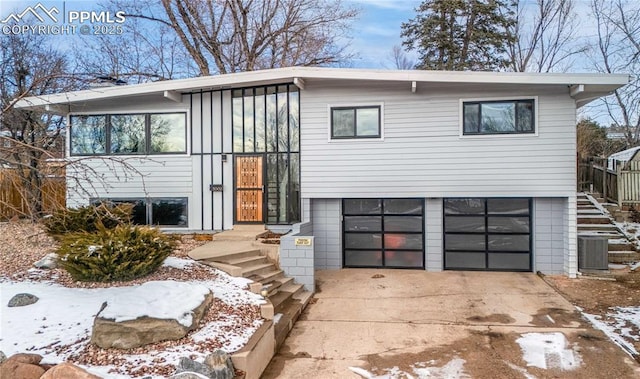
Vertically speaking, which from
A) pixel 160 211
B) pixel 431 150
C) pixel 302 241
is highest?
pixel 431 150

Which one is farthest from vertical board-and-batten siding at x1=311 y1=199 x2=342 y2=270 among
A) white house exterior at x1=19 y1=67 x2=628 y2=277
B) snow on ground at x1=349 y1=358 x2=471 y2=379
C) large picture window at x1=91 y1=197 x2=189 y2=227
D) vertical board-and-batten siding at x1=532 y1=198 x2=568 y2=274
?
snow on ground at x1=349 y1=358 x2=471 y2=379

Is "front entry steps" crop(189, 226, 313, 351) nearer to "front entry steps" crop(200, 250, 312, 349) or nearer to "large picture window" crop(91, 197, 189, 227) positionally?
"front entry steps" crop(200, 250, 312, 349)

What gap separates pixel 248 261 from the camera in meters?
7.34

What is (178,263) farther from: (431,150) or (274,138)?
(431,150)

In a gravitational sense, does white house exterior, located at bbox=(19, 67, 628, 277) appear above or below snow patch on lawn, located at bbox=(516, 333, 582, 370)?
above

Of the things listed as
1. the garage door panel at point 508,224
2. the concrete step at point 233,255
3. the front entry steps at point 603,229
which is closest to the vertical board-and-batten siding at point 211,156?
the concrete step at point 233,255

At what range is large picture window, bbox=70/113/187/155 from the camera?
1028 cm

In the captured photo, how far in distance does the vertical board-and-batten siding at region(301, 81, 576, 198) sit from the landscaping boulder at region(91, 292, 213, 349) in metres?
5.74

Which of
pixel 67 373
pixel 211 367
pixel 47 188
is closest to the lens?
pixel 67 373

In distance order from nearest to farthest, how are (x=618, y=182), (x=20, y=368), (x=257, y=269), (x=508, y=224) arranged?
(x=20, y=368)
(x=257, y=269)
(x=508, y=224)
(x=618, y=182)

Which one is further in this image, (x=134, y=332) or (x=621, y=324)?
(x=621, y=324)

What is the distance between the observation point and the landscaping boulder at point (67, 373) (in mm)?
3316

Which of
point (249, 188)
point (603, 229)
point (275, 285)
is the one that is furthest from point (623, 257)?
point (249, 188)

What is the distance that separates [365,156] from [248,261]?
374cm
